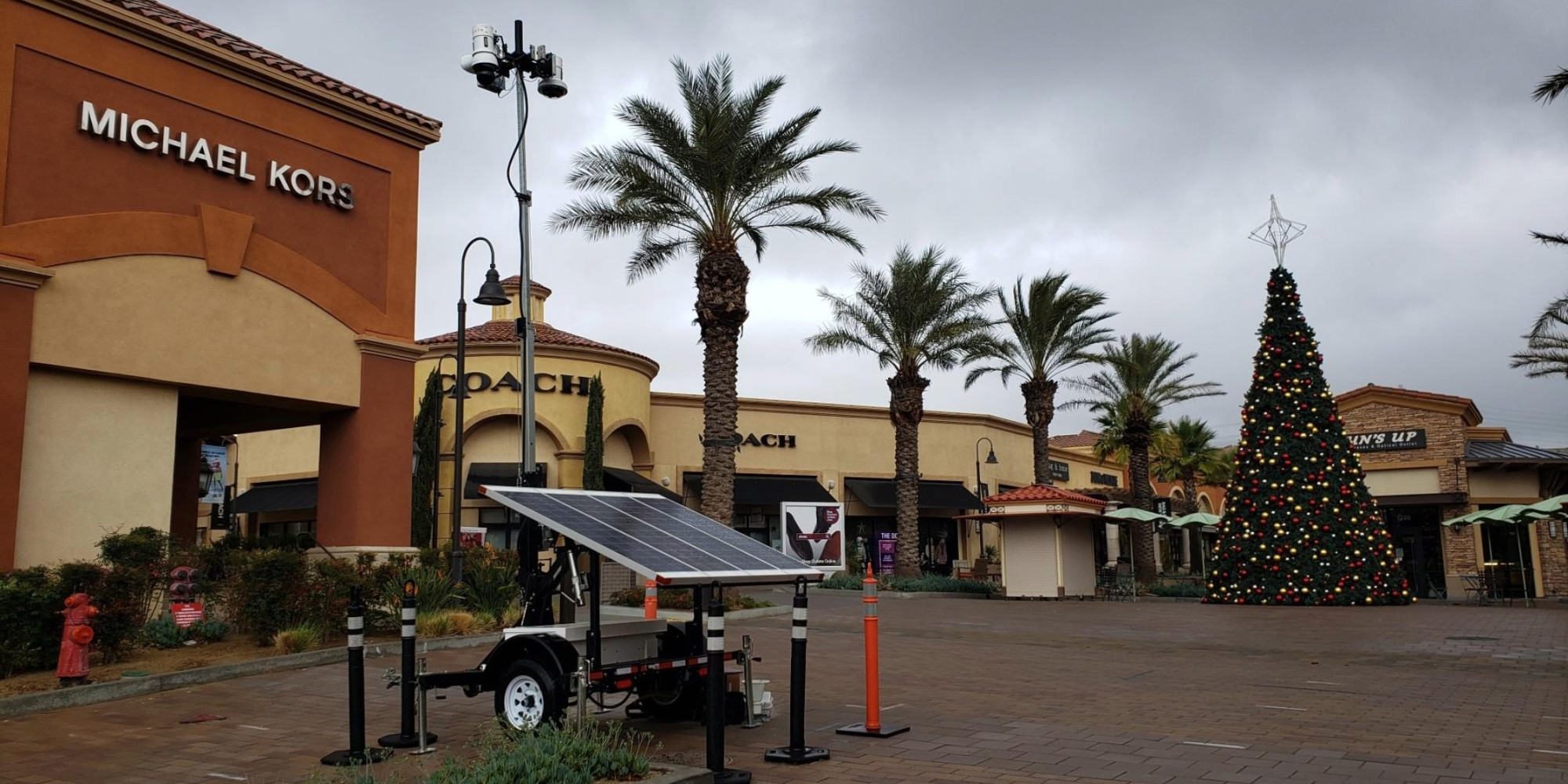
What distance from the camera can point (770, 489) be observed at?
3988cm

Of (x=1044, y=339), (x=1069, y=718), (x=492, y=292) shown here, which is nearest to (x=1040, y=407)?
(x=1044, y=339)

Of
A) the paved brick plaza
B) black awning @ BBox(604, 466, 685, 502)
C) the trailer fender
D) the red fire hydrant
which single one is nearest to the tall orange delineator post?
the paved brick plaza

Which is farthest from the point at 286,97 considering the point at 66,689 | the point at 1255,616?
the point at 1255,616

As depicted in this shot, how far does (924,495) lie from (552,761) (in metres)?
37.7

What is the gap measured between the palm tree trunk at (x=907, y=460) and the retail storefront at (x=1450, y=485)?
14953 millimetres

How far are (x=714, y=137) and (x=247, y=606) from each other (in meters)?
14.5

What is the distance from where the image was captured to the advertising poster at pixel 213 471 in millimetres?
33406

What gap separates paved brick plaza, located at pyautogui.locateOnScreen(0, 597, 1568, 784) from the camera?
7426 mm

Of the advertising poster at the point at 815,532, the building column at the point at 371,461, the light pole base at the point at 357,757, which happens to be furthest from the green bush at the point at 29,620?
the advertising poster at the point at 815,532

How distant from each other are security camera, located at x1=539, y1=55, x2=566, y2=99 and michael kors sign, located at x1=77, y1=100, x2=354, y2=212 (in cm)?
598

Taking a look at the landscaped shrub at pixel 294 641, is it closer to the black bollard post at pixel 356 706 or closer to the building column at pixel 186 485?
the black bollard post at pixel 356 706

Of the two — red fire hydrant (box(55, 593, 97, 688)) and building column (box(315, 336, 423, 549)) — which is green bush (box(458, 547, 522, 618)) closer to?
building column (box(315, 336, 423, 549))

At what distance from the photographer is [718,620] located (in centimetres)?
705

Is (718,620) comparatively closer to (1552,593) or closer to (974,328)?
(974,328)
